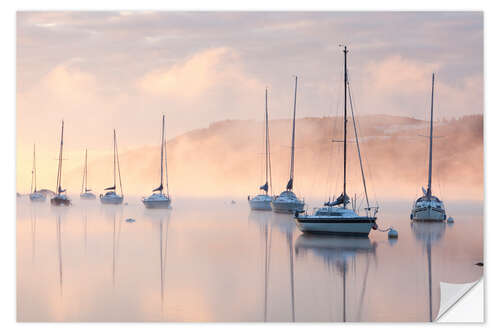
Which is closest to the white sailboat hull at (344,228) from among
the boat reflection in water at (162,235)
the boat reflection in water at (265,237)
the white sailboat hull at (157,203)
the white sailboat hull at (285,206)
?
the boat reflection in water at (265,237)

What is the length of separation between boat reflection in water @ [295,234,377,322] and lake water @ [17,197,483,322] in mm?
26

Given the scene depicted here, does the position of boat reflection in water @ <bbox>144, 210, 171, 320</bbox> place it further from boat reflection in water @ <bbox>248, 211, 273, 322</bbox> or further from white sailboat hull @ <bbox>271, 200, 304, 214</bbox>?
white sailboat hull @ <bbox>271, 200, 304, 214</bbox>

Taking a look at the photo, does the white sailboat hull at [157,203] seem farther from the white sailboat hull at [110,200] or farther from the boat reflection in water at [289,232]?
the boat reflection in water at [289,232]

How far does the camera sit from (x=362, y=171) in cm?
1384

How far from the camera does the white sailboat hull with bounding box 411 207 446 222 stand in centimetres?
1685

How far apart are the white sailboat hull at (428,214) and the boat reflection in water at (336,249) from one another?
2.91 m

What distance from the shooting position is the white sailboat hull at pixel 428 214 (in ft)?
55.3

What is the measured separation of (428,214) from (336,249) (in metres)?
5.53

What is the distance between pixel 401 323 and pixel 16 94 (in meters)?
6.68

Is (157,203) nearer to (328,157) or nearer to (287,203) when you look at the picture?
(287,203)

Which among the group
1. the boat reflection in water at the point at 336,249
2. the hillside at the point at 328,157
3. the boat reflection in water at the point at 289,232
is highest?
the hillside at the point at 328,157

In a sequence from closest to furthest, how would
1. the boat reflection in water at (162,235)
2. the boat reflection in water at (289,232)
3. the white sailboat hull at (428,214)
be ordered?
the boat reflection in water at (289,232)
the boat reflection in water at (162,235)
the white sailboat hull at (428,214)

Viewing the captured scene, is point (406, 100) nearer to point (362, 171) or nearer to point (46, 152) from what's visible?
point (362, 171)
